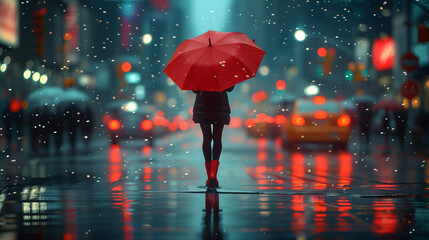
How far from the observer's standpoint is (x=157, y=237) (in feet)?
22.0

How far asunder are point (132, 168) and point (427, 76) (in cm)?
3691

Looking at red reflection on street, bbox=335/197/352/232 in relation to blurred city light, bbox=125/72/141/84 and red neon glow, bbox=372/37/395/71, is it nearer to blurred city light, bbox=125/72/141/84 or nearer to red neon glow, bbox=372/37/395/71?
red neon glow, bbox=372/37/395/71

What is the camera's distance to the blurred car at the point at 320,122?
25812 mm

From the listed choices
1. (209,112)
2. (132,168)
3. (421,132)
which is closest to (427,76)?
(421,132)

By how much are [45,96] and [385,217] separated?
19.9m

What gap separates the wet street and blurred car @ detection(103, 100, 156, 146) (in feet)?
58.5

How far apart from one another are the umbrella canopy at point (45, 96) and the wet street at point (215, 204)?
10.5 m

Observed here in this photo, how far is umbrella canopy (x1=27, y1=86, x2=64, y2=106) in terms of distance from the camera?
26.2m

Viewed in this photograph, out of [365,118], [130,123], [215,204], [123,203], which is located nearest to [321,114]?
[365,118]

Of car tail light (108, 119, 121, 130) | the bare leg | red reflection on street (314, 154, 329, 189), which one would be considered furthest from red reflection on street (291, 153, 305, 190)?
car tail light (108, 119, 121, 130)

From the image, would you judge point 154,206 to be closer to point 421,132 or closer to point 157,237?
point 157,237

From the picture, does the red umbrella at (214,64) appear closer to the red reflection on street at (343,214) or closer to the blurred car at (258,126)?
the red reflection on street at (343,214)

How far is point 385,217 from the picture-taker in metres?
8.10

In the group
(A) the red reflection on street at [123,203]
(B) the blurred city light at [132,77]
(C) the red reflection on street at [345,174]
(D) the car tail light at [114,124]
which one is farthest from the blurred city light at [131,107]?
(B) the blurred city light at [132,77]
